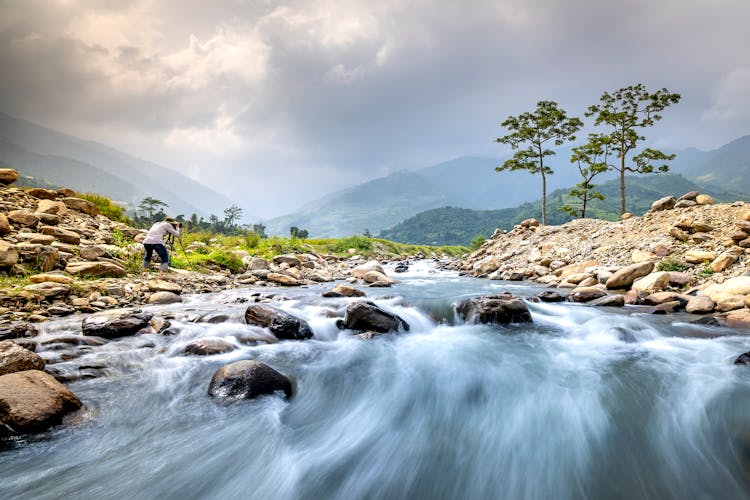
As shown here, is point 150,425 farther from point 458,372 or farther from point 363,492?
point 458,372

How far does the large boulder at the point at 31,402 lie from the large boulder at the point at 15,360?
357mm

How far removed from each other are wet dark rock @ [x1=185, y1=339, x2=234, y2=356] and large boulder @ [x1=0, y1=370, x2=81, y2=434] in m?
1.89

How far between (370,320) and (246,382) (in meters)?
3.29

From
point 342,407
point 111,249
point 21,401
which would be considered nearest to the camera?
point 21,401

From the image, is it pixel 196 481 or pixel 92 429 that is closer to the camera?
pixel 196 481

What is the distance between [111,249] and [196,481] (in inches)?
465

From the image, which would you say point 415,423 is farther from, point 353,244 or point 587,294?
point 353,244

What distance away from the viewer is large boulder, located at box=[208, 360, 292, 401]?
435 centimetres

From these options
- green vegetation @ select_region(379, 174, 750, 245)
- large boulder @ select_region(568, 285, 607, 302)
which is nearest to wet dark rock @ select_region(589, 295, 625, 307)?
large boulder @ select_region(568, 285, 607, 302)

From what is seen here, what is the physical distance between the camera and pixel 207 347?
5.77 metres

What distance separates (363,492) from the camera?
9.93 feet

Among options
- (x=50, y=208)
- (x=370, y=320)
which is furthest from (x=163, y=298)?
(x=50, y=208)

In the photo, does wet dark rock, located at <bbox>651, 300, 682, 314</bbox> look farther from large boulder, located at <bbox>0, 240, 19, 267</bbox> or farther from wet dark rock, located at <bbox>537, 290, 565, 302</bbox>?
large boulder, located at <bbox>0, 240, 19, 267</bbox>

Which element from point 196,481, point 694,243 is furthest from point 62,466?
point 694,243
